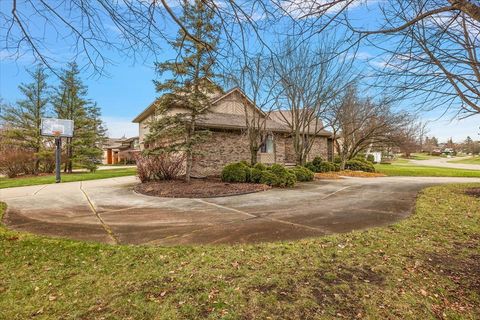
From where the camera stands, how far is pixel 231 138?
1630 cm

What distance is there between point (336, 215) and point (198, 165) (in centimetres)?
992

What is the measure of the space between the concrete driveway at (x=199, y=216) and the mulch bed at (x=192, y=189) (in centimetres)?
57

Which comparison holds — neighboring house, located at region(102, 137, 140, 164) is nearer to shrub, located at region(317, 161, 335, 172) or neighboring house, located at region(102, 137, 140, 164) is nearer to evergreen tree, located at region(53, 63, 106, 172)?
evergreen tree, located at region(53, 63, 106, 172)

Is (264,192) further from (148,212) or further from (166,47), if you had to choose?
(166,47)

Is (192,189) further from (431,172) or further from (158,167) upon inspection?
(431,172)

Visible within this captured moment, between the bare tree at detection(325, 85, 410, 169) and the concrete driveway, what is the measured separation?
10145mm

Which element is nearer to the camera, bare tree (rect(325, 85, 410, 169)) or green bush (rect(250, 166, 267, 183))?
green bush (rect(250, 166, 267, 183))

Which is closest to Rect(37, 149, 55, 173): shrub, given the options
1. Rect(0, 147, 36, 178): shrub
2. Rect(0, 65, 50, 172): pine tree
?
Rect(0, 65, 50, 172): pine tree

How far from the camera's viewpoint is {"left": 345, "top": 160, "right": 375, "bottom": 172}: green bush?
20.3 metres

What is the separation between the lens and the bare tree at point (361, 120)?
17875 millimetres

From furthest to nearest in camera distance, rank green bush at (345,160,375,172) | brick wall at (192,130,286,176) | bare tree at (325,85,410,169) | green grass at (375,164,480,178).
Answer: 1. green bush at (345,160,375,172)
2. green grass at (375,164,480,178)
3. bare tree at (325,85,410,169)
4. brick wall at (192,130,286,176)

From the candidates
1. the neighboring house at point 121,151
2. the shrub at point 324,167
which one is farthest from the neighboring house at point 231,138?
the neighboring house at point 121,151

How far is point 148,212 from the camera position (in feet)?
21.7

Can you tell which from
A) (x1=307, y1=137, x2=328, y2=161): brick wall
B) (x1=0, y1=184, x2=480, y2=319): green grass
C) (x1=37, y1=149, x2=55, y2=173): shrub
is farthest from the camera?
(x1=307, y1=137, x2=328, y2=161): brick wall
